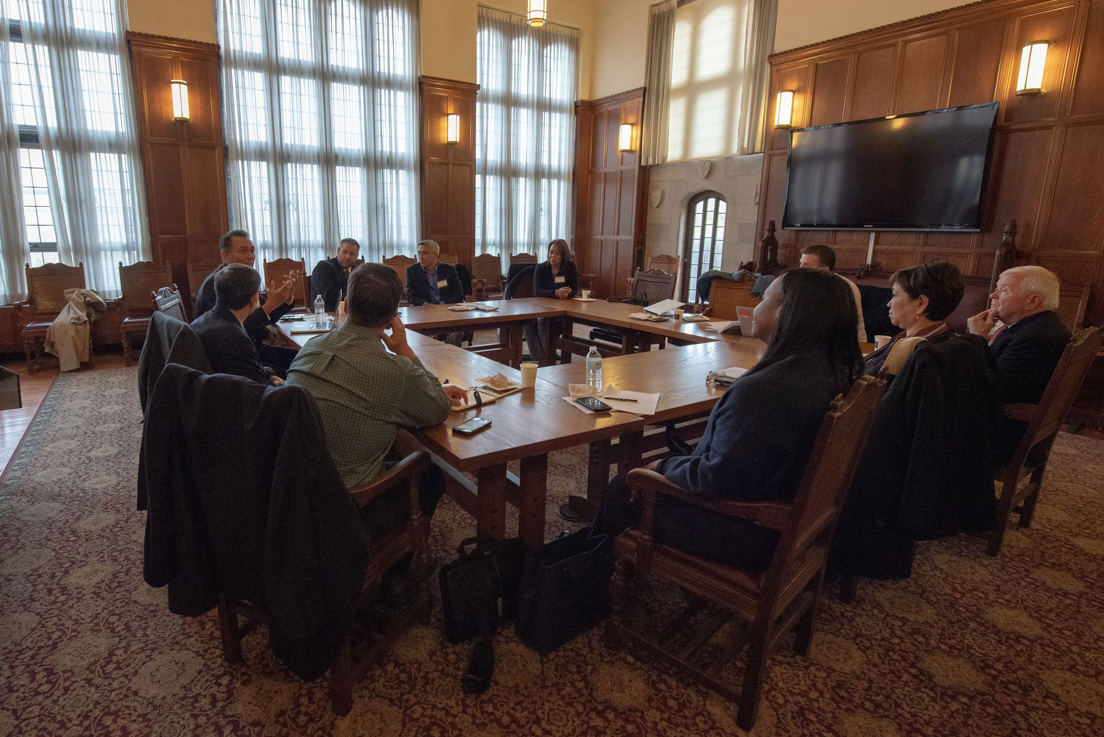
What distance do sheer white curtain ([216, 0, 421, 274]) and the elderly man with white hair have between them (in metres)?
6.33

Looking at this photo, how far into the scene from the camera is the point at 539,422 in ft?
6.50

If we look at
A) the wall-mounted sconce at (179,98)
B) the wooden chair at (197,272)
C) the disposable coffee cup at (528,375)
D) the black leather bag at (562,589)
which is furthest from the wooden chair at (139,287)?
the black leather bag at (562,589)

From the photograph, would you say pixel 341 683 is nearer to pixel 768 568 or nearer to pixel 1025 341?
pixel 768 568

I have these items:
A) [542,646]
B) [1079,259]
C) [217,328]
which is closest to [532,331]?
[217,328]

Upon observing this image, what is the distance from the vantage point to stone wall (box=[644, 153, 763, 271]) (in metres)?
6.83

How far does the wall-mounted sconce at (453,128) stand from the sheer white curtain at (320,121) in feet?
1.37

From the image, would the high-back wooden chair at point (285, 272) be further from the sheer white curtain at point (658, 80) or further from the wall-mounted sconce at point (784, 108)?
the wall-mounted sconce at point (784, 108)

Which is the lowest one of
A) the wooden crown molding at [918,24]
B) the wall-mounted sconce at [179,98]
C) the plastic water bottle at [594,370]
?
the plastic water bottle at [594,370]

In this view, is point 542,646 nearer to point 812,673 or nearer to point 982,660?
point 812,673

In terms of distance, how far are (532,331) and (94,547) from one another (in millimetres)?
3371

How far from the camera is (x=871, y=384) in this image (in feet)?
4.75

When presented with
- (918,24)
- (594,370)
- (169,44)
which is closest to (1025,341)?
(594,370)

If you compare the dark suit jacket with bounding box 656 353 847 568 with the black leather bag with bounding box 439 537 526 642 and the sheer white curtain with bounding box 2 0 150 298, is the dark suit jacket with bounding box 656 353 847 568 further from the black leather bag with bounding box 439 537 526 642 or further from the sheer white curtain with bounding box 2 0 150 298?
the sheer white curtain with bounding box 2 0 150 298

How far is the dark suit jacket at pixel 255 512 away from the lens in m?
1.33
